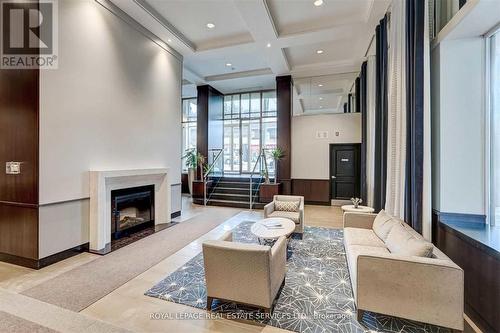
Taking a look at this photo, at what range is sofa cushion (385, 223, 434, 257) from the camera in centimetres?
222

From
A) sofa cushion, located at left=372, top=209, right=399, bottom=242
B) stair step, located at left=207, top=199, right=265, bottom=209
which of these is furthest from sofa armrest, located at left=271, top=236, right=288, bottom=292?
stair step, located at left=207, top=199, right=265, bottom=209

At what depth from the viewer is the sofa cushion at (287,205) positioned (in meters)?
5.01

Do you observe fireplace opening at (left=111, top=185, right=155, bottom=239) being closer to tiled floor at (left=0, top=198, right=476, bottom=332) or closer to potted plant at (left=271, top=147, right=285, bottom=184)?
tiled floor at (left=0, top=198, right=476, bottom=332)

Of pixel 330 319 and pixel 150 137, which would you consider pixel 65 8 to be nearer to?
pixel 150 137

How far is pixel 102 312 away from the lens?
2354mm

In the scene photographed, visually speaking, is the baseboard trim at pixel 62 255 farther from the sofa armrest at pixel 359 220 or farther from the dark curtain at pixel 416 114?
Result: the dark curtain at pixel 416 114

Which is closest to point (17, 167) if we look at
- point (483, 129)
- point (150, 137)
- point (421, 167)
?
point (150, 137)

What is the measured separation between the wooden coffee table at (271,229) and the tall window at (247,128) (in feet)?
20.3

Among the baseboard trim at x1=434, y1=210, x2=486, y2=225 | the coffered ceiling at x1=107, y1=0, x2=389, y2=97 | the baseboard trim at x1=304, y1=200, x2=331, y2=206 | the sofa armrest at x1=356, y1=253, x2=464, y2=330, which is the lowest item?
the baseboard trim at x1=304, y1=200, x2=331, y2=206

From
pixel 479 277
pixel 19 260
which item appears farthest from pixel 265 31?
pixel 19 260

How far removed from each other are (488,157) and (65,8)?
6.07 metres

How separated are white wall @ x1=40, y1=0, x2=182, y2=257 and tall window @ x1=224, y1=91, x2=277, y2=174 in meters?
5.18

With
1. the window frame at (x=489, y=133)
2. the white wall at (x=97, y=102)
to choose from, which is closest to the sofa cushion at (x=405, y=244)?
the window frame at (x=489, y=133)

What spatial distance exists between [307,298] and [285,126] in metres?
6.32
